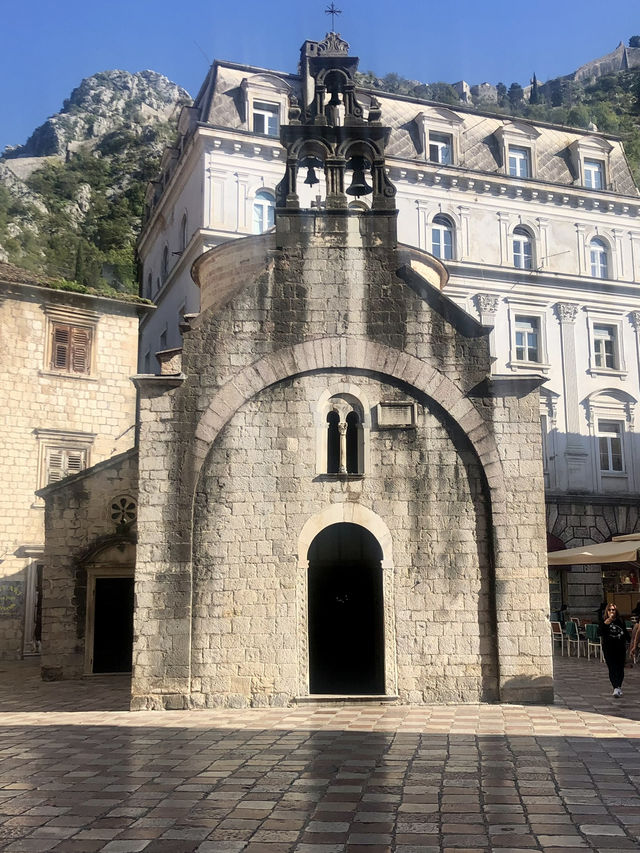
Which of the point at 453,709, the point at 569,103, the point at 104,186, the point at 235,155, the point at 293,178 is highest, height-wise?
the point at 569,103

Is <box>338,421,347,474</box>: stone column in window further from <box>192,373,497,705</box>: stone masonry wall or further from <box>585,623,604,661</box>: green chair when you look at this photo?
<box>585,623,604,661</box>: green chair

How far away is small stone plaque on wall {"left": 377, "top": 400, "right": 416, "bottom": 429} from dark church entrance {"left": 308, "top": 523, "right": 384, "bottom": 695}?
3.94 metres

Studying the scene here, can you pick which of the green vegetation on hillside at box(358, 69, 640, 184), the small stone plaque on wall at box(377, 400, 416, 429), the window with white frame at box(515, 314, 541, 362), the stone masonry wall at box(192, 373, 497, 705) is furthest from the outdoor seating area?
the green vegetation on hillside at box(358, 69, 640, 184)

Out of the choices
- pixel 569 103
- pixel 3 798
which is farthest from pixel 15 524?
pixel 569 103

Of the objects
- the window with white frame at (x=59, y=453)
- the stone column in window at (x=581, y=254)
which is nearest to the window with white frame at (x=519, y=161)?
the stone column in window at (x=581, y=254)

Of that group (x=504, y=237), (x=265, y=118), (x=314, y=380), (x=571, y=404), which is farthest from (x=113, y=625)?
(x=504, y=237)

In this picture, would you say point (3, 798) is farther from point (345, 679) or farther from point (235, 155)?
point (235, 155)

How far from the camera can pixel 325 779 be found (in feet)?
27.8

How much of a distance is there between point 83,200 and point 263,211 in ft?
92.6

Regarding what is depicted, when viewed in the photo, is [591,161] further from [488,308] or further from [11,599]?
[11,599]

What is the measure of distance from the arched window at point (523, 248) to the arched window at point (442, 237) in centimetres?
289

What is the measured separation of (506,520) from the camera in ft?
46.2

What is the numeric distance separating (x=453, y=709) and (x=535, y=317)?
2229 centimetres

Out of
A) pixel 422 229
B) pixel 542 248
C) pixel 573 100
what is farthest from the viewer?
pixel 573 100
